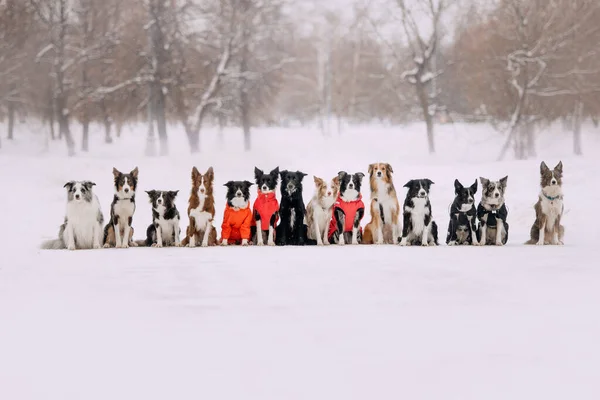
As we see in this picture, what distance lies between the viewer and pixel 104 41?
3538cm

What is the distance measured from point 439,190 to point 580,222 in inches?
208

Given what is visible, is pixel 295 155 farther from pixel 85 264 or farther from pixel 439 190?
pixel 85 264

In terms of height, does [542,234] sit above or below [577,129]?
below

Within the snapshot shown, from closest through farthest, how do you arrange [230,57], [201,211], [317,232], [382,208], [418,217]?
[201,211]
[418,217]
[317,232]
[382,208]
[230,57]

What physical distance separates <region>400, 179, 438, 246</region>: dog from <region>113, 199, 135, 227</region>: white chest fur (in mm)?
4135

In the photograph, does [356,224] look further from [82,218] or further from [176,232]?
[82,218]

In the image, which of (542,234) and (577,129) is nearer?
(542,234)

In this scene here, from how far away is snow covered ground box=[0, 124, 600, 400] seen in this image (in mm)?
5423

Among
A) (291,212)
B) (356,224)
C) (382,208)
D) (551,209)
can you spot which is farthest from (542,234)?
(291,212)

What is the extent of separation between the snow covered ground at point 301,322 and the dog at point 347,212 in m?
0.53

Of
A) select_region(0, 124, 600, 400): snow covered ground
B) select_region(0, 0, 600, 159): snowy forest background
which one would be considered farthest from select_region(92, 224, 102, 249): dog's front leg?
select_region(0, 0, 600, 159): snowy forest background

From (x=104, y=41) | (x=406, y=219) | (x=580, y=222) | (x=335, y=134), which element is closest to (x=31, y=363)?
(x=406, y=219)

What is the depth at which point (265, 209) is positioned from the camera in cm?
1163

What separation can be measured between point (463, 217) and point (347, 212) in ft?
5.87
